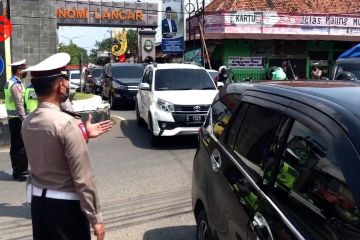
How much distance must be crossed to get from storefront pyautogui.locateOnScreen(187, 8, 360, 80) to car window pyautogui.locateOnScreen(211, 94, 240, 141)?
79.2 feet

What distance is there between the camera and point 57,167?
3.03m

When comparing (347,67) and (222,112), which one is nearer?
(222,112)

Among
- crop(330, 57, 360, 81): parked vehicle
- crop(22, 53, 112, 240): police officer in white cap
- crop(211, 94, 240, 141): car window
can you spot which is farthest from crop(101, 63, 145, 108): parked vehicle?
crop(22, 53, 112, 240): police officer in white cap

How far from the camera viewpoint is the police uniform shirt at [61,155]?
295cm

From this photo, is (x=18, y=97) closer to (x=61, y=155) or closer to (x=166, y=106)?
(x=166, y=106)

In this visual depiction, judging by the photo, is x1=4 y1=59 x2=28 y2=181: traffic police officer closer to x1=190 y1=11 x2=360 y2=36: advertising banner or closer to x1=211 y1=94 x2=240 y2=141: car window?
x1=211 y1=94 x2=240 y2=141: car window

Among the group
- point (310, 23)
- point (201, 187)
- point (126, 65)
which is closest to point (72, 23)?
point (310, 23)

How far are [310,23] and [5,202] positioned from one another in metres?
26.4

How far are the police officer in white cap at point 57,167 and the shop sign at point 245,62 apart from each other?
26.4 meters

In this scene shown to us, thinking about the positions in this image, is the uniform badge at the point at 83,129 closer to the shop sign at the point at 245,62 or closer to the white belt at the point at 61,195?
the white belt at the point at 61,195

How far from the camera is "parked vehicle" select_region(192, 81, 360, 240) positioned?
6.87 feet

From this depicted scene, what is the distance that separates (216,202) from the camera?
3.47m

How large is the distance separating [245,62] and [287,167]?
88.5ft

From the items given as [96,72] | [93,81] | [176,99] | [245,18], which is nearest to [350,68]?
[176,99]
